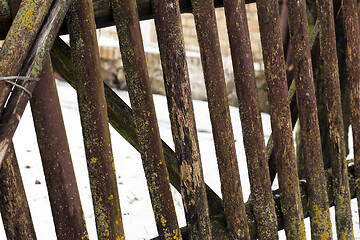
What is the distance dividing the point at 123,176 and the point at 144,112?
7.06ft

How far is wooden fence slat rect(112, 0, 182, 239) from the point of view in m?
1.54

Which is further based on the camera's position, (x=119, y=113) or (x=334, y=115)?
(x=334, y=115)

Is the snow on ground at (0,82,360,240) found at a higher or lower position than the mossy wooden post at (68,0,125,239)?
lower

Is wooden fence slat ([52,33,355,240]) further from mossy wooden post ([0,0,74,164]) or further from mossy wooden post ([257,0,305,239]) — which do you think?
mossy wooden post ([0,0,74,164])

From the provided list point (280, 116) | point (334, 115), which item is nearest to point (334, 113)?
point (334, 115)

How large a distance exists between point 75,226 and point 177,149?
429mm

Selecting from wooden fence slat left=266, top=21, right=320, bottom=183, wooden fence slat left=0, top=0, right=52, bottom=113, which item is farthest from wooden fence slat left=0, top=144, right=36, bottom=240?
wooden fence slat left=266, top=21, right=320, bottom=183

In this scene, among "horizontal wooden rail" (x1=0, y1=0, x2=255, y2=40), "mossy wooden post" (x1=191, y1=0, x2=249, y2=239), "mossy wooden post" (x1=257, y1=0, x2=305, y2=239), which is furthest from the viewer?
"mossy wooden post" (x1=257, y1=0, x2=305, y2=239)

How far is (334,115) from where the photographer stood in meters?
2.21

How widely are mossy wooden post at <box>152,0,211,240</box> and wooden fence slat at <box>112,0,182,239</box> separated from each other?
77 mm

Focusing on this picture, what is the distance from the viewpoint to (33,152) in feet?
13.7

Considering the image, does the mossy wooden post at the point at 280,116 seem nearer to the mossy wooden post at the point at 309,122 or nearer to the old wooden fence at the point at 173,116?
the old wooden fence at the point at 173,116

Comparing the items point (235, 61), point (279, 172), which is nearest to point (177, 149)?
point (235, 61)

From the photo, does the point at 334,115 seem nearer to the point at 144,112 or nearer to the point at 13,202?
the point at 144,112
